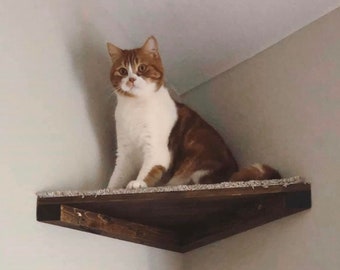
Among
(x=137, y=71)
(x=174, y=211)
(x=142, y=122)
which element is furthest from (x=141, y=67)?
(x=174, y=211)

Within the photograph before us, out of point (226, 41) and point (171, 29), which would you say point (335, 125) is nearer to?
point (226, 41)

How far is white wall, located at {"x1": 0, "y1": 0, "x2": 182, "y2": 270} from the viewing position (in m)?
1.32

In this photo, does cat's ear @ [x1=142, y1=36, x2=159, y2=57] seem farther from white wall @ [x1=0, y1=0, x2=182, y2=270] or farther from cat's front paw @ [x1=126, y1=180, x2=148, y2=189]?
cat's front paw @ [x1=126, y1=180, x2=148, y2=189]

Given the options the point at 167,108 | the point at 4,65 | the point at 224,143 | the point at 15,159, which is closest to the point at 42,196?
the point at 15,159

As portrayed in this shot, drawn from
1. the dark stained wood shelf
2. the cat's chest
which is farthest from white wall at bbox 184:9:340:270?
the cat's chest

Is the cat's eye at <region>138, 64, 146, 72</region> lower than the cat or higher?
higher

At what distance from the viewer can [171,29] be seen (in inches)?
71.8

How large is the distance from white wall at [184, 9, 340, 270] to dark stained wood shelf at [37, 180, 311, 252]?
5 centimetres

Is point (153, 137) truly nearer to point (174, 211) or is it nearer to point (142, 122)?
point (142, 122)

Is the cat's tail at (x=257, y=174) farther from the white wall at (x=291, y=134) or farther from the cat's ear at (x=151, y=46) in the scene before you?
the cat's ear at (x=151, y=46)

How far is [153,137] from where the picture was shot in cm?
161

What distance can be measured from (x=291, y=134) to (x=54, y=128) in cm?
66

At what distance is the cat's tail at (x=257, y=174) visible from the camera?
4.79ft

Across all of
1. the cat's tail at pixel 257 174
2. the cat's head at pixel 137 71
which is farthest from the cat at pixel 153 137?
the cat's tail at pixel 257 174
